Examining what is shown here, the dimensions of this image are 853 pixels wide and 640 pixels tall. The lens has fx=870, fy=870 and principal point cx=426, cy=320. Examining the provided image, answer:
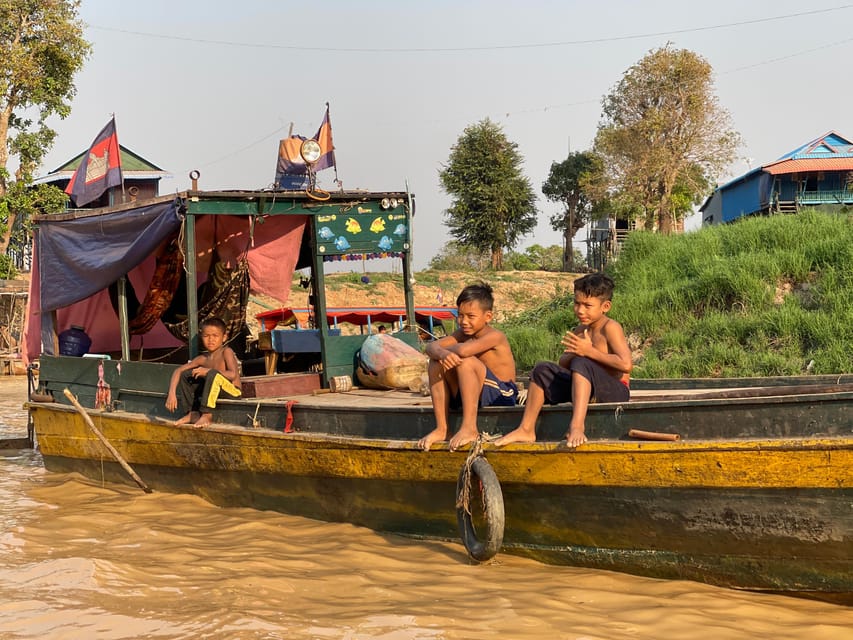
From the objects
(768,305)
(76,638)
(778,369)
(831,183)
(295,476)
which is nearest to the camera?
(76,638)

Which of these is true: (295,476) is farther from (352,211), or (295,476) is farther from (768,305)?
(768,305)

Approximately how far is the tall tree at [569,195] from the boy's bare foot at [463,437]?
34.1 metres

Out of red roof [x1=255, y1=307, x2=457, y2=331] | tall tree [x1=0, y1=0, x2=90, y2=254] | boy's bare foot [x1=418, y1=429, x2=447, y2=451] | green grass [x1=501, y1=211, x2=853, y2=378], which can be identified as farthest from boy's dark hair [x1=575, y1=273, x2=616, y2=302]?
tall tree [x1=0, y1=0, x2=90, y2=254]

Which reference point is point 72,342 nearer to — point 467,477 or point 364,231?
point 364,231

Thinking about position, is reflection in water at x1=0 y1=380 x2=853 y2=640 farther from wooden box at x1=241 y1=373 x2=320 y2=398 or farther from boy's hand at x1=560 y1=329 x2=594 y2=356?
boy's hand at x1=560 y1=329 x2=594 y2=356

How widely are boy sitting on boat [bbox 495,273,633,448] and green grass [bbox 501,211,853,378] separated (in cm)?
579

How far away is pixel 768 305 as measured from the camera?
11.4 m

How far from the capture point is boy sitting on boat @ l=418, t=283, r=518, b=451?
4.72m

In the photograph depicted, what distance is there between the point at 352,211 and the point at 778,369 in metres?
5.61

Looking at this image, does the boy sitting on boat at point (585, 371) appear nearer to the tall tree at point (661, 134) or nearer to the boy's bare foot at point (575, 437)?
the boy's bare foot at point (575, 437)

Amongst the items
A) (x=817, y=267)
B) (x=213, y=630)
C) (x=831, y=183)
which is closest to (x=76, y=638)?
(x=213, y=630)

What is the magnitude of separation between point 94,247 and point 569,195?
111ft

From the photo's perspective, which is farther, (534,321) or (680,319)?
(534,321)

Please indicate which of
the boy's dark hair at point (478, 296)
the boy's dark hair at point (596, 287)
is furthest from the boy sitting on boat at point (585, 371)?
the boy's dark hair at point (478, 296)
